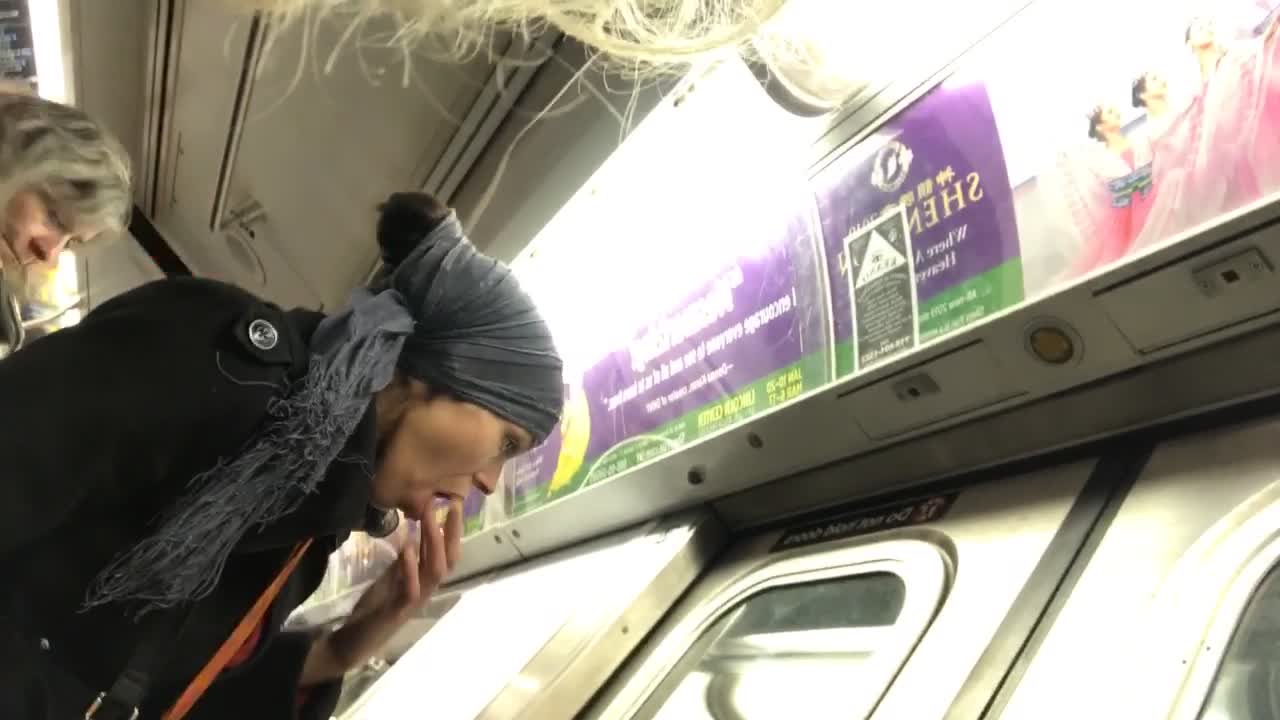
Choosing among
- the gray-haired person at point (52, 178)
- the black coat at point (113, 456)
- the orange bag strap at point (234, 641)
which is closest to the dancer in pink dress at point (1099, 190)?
the black coat at point (113, 456)

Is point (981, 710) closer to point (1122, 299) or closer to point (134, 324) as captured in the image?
point (1122, 299)

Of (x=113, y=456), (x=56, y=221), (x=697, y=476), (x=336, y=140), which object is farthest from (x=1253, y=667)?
(x=336, y=140)

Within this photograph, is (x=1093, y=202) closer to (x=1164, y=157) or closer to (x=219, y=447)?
(x=1164, y=157)

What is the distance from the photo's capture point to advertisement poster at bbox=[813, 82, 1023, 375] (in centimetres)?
103

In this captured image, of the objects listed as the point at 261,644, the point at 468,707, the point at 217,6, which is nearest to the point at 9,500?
the point at 261,644

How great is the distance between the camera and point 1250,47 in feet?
2.65

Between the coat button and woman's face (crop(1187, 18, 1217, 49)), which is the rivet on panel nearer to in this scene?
the coat button

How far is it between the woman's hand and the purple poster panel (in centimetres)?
36

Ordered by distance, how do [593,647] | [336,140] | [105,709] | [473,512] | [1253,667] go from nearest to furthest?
[1253,667] < [105,709] < [593,647] < [336,140] < [473,512]

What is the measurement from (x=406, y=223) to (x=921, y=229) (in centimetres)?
75

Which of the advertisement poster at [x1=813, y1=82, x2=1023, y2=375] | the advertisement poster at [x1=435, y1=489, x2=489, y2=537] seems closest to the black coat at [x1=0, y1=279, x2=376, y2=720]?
the advertisement poster at [x1=813, y1=82, x2=1023, y2=375]

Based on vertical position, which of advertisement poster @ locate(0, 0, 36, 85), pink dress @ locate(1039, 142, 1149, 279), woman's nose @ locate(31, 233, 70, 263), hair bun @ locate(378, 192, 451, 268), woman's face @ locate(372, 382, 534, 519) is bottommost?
woman's nose @ locate(31, 233, 70, 263)

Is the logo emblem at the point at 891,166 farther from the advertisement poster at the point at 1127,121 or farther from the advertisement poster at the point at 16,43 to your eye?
the advertisement poster at the point at 16,43

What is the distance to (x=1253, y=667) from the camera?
0.81 m
